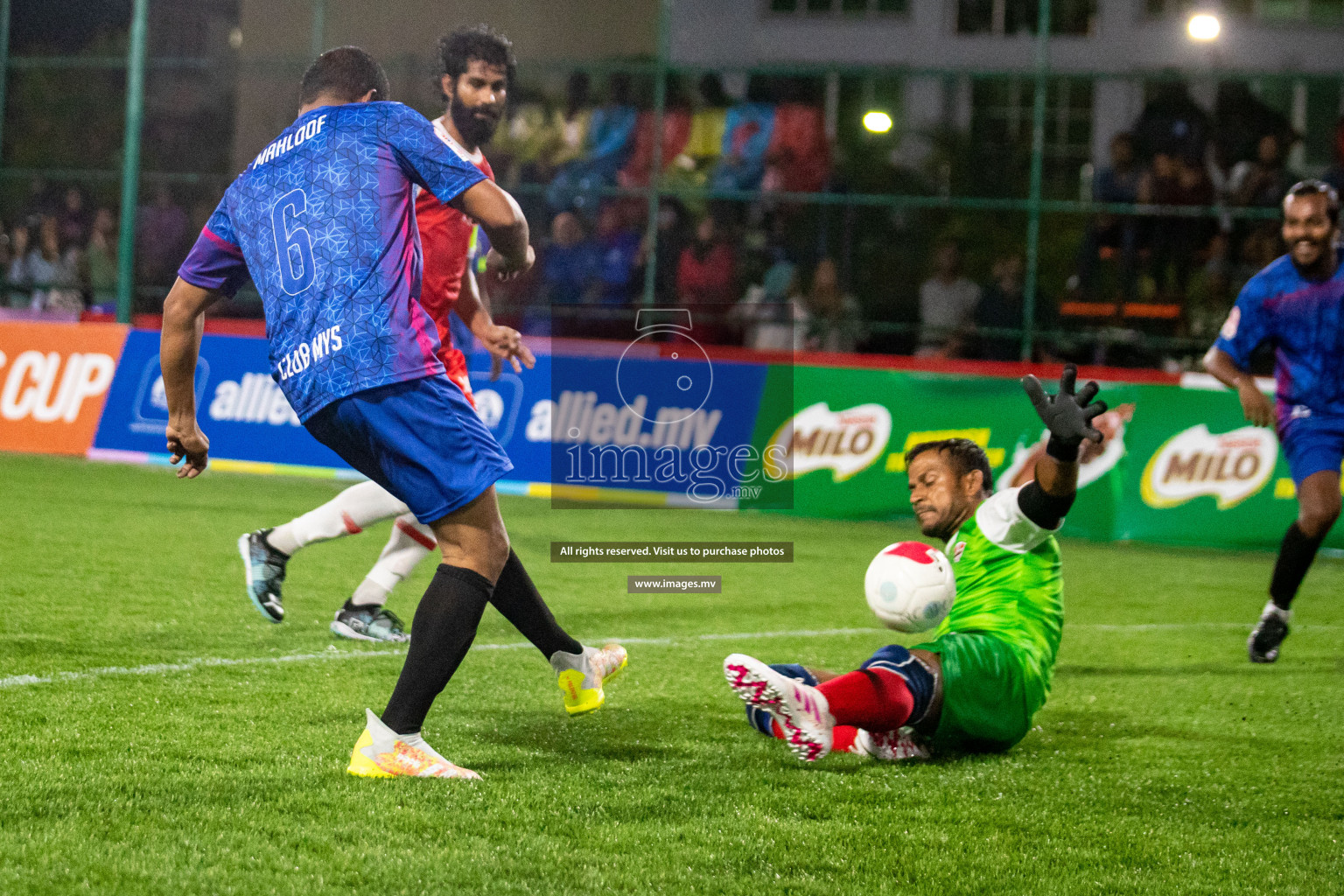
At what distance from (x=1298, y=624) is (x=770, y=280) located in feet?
27.5

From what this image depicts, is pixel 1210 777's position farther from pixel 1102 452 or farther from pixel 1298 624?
pixel 1102 452

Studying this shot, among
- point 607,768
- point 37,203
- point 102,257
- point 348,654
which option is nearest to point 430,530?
point 348,654

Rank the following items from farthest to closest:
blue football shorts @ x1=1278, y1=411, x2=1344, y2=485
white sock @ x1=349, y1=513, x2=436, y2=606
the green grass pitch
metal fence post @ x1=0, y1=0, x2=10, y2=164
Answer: metal fence post @ x1=0, y1=0, x2=10, y2=164 → blue football shorts @ x1=1278, y1=411, x2=1344, y2=485 → white sock @ x1=349, y1=513, x2=436, y2=606 → the green grass pitch

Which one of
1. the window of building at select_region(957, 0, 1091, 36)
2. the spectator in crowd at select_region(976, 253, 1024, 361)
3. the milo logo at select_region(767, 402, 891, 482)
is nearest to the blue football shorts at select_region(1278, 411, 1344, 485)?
the milo logo at select_region(767, 402, 891, 482)

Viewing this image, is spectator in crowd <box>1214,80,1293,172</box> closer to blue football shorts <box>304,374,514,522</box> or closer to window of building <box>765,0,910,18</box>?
blue football shorts <box>304,374,514,522</box>

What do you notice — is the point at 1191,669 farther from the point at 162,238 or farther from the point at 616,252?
the point at 162,238

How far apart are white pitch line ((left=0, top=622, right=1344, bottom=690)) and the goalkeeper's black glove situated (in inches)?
105

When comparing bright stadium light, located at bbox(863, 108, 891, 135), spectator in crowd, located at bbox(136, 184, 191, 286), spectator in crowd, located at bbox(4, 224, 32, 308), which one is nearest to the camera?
spectator in crowd, located at bbox(136, 184, 191, 286)

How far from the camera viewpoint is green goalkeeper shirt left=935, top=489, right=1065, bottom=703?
4.33 meters

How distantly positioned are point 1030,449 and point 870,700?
7.41 m

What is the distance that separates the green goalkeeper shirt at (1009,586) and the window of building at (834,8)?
2853cm

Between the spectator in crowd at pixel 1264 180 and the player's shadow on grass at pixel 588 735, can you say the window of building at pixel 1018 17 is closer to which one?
the spectator in crowd at pixel 1264 180

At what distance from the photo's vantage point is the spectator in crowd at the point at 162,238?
56.9 feet

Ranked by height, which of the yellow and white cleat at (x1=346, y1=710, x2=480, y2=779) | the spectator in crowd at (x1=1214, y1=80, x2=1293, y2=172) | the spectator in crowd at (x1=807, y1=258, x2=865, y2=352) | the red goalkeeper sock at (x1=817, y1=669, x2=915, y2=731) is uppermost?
the spectator in crowd at (x1=1214, y1=80, x2=1293, y2=172)
